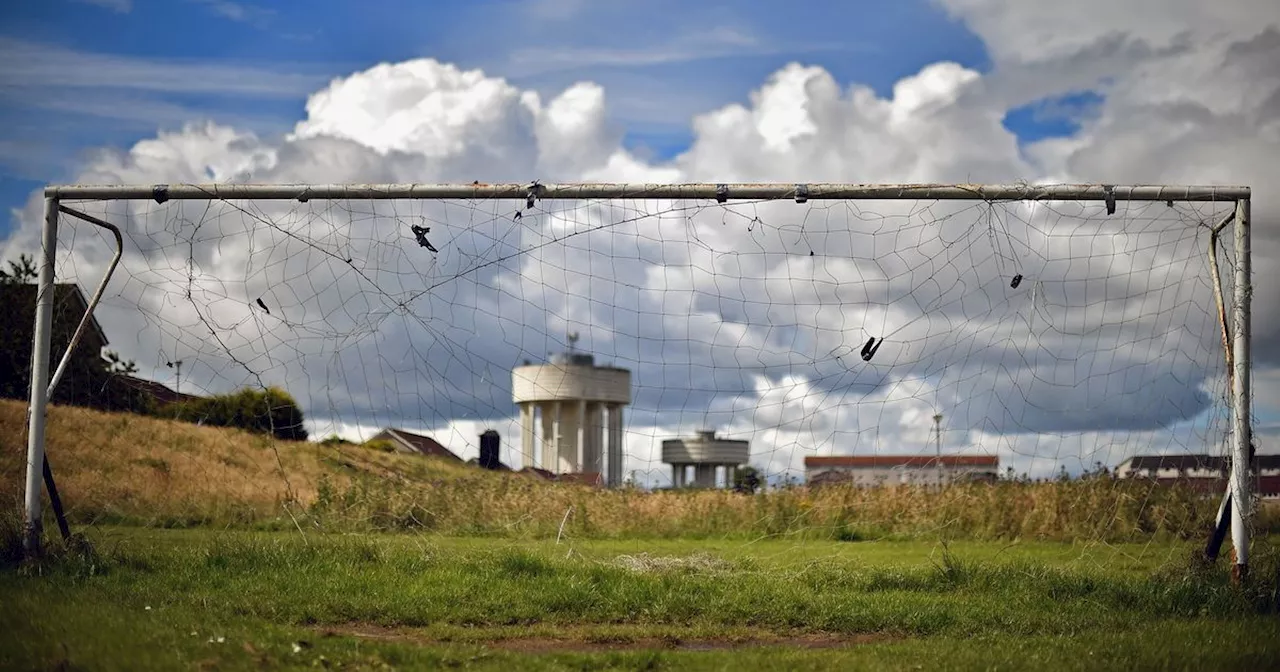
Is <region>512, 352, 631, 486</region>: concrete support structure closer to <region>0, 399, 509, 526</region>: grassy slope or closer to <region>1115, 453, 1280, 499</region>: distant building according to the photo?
<region>0, 399, 509, 526</region>: grassy slope

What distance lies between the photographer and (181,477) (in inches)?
798

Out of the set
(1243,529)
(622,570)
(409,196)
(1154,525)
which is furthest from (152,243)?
(1154,525)

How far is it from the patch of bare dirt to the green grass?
0.09 ft

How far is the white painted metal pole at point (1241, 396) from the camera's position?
9.98 meters

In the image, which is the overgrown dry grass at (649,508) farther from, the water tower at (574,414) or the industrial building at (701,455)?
the industrial building at (701,455)

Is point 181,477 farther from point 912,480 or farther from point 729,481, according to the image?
point 912,480

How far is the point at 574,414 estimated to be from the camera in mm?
41625

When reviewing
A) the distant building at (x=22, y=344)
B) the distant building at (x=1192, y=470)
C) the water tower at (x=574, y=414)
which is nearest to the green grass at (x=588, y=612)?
the distant building at (x=1192, y=470)

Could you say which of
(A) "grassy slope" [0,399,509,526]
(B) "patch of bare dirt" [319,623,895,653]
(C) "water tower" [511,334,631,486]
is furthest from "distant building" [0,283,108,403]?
(B) "patch of bare dirt" [319,623,895,653]

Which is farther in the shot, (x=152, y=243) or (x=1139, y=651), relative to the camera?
(x=152, y=243)

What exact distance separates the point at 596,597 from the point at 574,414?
3245 centimetres

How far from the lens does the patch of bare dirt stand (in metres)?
7.96

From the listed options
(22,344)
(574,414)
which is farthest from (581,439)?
(574,414)

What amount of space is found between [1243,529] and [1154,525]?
327 inches
